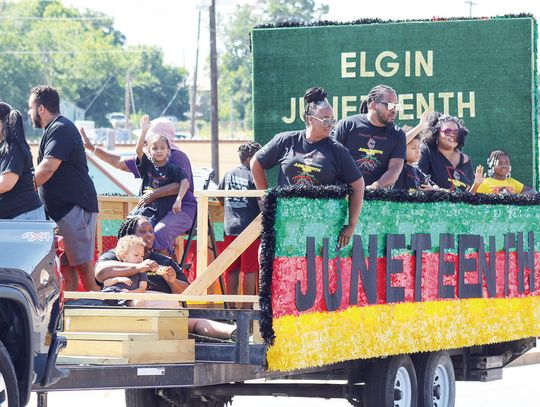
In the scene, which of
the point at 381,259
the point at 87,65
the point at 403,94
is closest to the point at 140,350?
the point at 381,259

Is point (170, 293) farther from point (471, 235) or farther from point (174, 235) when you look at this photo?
point (471, 235)

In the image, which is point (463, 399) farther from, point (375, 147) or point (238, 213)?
point (375, 147)

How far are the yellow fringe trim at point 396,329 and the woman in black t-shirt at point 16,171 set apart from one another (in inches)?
69.7

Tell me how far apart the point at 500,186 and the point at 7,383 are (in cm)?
759

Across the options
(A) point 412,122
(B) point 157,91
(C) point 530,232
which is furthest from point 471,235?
(B) point 157,91

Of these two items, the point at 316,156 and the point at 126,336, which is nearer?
the point at 126,336

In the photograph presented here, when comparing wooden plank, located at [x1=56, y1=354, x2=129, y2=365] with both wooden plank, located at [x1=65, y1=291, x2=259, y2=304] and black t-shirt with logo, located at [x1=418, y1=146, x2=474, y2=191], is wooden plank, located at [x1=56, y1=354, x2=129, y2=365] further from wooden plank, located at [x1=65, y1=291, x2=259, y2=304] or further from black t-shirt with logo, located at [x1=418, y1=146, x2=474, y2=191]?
black t-shirt with logo, located at [x1=418, y1=146, x2=474, y2=191]

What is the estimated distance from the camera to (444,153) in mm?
12992

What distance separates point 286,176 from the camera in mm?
10102

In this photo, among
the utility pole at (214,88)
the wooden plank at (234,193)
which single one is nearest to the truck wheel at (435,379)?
the wooden plank at (234,193)

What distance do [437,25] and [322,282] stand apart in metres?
6.13

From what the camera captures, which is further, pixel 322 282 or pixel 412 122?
pixel 412 122

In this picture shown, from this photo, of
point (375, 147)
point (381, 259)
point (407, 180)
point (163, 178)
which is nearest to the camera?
point (381, 259)

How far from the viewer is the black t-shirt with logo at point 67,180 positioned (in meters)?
10.6
